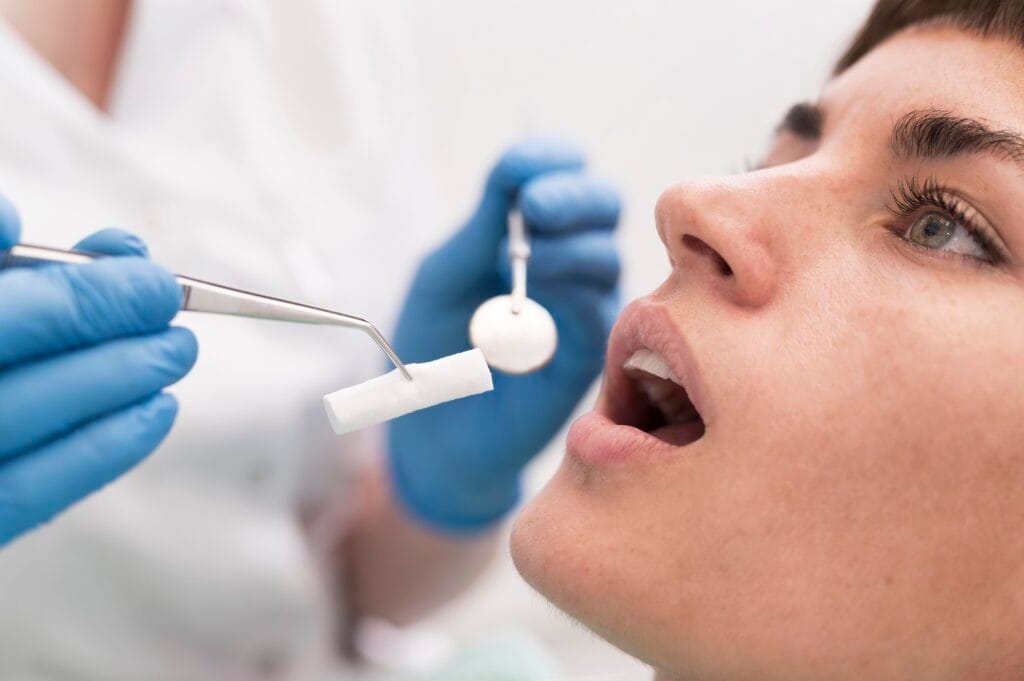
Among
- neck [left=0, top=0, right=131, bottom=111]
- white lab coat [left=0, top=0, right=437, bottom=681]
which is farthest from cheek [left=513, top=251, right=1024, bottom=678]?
neck [left=0, top=0, right=131, bottom=111]

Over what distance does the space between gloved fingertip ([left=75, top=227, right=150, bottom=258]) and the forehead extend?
0.70m

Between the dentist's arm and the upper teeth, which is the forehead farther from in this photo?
the dentist's arm

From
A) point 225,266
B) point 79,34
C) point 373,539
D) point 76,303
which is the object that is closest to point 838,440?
point 76,303

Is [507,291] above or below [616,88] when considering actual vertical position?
below

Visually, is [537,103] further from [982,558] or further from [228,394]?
[982,558]

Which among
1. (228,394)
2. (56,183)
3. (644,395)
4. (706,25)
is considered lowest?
(228,394)

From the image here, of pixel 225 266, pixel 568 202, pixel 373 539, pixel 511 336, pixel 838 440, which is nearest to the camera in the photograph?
pixel 838 440

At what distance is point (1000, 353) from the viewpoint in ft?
2.14

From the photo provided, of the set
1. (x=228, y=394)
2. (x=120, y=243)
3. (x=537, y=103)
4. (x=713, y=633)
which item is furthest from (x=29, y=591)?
(x=537, y=103)

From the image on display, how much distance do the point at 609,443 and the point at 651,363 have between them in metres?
0.09

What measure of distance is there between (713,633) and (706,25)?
1.23 metres

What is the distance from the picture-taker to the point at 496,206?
120 centimetres

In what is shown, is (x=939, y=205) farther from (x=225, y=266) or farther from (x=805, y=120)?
(x=225, y=266)

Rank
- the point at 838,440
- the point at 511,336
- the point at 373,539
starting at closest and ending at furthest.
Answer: the point at 838,440 → the point at 511,336 → the point at 373,539
